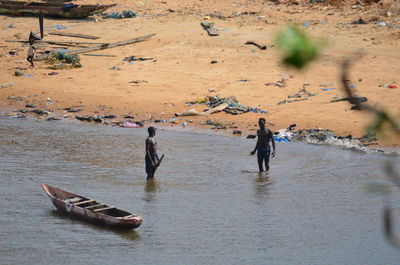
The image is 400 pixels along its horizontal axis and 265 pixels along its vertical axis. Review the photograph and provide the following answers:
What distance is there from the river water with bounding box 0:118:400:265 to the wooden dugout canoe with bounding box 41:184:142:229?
0.16 m

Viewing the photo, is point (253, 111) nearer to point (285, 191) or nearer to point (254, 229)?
point (285, 191)

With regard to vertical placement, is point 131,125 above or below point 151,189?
above

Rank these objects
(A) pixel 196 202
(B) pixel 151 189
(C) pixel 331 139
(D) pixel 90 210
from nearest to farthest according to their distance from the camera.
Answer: (D) pixel 90 210 < (A) pixel 196 202 < (B) pixel 151 189 < (C) pixel 331 139

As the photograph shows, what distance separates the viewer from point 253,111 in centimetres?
1784

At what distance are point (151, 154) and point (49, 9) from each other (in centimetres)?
1892

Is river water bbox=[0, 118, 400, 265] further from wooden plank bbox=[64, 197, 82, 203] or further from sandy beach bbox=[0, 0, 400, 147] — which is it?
sandy beach bbox=[0, 0, 400, 147]

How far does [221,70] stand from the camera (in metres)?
20.6

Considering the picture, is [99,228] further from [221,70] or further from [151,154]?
[221,70]

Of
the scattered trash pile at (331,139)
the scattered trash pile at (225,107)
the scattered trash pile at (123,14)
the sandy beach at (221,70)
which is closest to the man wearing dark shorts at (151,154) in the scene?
the scattered trash pile at (331,139)

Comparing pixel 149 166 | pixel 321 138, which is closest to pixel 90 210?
pixel 149 166

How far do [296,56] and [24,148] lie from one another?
15017 millimetres

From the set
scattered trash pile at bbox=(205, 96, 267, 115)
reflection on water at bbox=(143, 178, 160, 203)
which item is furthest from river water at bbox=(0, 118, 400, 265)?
scattered trash pile at bbox=(205, 96, 267, 115)

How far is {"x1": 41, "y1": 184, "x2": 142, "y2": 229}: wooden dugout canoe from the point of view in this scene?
9.86 m

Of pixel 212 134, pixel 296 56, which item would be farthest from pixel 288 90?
pixel 296 56
